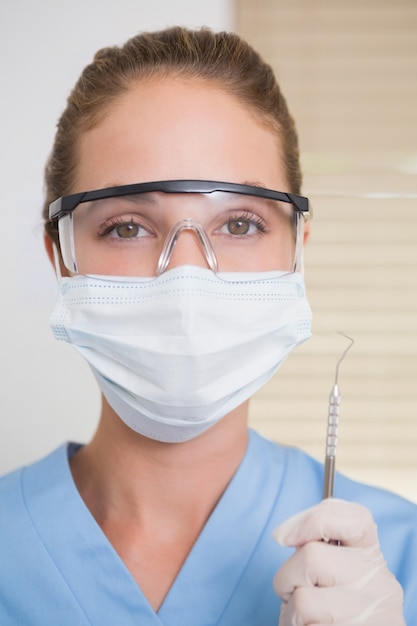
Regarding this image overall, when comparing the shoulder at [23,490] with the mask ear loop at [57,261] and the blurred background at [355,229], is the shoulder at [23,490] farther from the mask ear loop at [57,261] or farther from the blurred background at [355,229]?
the blurred background at [355,229]

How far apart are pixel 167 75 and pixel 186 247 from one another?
332 millimetres

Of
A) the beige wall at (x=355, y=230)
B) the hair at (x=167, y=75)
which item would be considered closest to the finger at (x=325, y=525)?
the hair at (x=167, y=75)

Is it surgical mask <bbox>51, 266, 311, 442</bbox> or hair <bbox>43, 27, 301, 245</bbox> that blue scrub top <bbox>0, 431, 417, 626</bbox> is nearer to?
surgical mask <bbox>51, 266, 311, 442</bbox>

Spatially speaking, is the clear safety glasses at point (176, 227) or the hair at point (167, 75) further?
the hair at point (167, 75)

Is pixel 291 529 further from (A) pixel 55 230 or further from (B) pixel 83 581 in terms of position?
(A) pixel 55 230

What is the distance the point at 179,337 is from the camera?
105 cm

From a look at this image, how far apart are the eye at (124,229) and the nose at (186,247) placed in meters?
0.07

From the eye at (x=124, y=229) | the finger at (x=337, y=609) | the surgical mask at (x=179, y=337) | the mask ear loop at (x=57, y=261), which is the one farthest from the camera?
the mask ear loop at (x=57, y=261)

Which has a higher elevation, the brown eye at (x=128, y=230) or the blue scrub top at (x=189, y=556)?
the brown eye at (x=128, y=230)

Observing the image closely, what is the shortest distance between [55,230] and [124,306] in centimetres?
28

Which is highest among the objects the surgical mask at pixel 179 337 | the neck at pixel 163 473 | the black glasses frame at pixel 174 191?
the black glasses frame at pixel 174 191

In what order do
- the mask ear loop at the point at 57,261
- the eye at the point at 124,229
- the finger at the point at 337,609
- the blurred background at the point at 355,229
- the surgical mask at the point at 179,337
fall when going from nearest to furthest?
the finger at the point at 337,609
the surgical mask at the point at 179,337
the eye at the point at 124,229
the mask ear loop at the point at 57,261
the blurred background at the point at 355,229

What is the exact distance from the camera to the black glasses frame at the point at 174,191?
3.56 feet

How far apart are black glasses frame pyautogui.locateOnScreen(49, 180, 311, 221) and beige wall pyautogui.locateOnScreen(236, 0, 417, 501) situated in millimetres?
879
